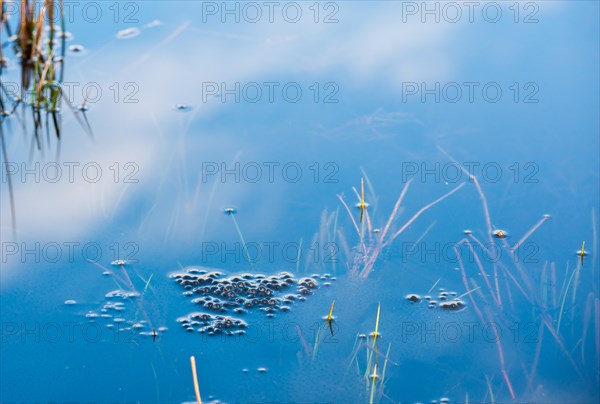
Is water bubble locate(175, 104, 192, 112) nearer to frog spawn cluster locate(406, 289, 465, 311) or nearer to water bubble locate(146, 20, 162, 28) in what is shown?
water bubble locate(146, 20, 162, 28)

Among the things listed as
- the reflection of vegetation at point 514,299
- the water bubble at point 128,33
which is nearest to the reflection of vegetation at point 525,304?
the reflection of vegetation at point 514,299

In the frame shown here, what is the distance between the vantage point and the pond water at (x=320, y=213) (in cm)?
277

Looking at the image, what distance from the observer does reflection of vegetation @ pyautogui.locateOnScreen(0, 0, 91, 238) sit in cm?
365

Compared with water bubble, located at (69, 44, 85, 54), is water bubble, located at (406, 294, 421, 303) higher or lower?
lower

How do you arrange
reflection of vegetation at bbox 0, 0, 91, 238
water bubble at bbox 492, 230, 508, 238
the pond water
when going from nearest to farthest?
the pond water
water bubble at bbox 492, 230, 508, 238
reflection of vegetation at bbox 0, 0, 91, 238

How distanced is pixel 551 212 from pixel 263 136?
119cm

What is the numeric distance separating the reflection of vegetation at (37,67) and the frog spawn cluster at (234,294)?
0.87m

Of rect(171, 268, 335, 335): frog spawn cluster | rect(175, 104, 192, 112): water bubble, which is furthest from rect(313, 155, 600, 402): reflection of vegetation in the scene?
rect(175, 104, 192, 112): water bubble

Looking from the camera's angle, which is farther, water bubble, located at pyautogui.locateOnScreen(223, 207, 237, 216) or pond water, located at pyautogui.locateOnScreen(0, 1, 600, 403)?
water bubble, located at pyautogui.locateOnScreen(223, 207, 237, 216)

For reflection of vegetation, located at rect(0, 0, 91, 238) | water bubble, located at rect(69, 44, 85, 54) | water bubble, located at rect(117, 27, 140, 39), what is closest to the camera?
reflection of vegetation, located at rect(0, 0, 91, 238)

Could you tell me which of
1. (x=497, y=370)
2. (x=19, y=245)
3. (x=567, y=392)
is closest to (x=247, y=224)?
(x=19, y=245)

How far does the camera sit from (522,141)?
3803 mm

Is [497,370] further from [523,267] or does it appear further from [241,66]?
[241,66]

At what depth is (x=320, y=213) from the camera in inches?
132
